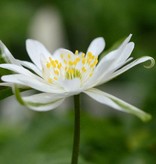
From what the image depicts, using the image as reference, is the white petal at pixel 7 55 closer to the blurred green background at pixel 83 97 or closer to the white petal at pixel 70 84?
the white petal at pixel 70 84

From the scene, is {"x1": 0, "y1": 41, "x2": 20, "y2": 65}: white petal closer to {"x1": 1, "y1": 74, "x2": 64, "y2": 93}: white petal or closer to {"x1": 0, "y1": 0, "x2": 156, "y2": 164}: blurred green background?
{"x1": 1, "y1": 74, "x2": 64, "y2": 93}: white petal

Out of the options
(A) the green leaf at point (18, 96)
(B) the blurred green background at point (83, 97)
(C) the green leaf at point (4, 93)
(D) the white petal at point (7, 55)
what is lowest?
(A) the green leaf at point (18, 96)

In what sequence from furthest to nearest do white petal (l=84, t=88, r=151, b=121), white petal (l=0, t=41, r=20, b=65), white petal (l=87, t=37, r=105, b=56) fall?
white petal (l=87, t=37, r=105, b=56), white petal (l=0, t=41, r=20, b=65), white petal (l=84, t=88, r=151, b=121)

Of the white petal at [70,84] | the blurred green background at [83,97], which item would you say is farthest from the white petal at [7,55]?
the blurred green background at [83,97]

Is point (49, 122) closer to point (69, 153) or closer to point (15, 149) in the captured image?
point (15, 149)

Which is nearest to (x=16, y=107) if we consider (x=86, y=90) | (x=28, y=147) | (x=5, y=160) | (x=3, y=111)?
(x=3, y=111)

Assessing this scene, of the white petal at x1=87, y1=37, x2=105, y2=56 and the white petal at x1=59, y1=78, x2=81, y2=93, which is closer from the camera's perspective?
the white petal at x1=59, y1=78, x2=81, y2=93

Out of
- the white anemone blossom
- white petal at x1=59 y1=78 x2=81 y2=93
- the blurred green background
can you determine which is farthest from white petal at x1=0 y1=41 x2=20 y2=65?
the blurred green background
